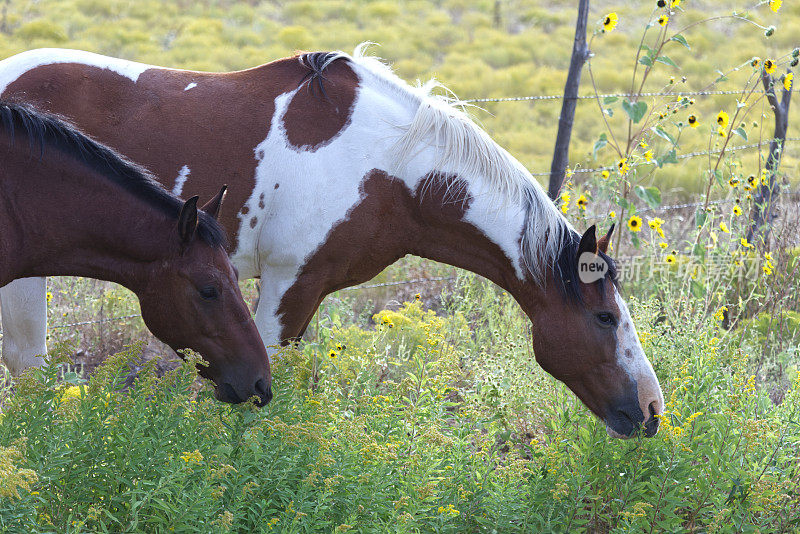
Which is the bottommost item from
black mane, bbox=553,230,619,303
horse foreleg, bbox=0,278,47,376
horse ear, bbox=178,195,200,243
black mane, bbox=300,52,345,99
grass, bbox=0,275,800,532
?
horse foreleg, bbox=0,278,47,376

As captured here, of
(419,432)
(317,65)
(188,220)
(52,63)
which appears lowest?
(419,432)

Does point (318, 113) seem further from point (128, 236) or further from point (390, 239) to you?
point (128, 236)

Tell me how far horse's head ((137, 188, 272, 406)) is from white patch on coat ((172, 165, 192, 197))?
2.31 feet

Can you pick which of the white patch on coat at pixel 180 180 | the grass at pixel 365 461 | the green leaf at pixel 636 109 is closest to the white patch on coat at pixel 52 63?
the white patch on coat at pixel 180 180

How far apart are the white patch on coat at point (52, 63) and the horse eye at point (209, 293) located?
1.24 metres

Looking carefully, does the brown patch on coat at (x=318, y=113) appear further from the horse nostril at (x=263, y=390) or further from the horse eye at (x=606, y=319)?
the horse eye at (x=606, y=319)

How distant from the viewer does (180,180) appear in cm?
317

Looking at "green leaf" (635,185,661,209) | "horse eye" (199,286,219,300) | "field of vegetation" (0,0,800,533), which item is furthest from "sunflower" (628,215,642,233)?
"horse eye" (199,286,219,300)

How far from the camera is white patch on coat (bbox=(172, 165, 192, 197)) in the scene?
3.16 metres

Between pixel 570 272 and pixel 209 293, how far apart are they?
140 cm

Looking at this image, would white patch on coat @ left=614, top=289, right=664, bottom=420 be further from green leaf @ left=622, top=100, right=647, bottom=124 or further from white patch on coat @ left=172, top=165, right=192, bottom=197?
white patch on coat @ left=172, top=165, right=192, bottom=197

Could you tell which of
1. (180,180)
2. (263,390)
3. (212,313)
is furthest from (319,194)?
(263,390)

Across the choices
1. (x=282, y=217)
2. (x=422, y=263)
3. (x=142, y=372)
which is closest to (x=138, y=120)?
(x=282, y=217)

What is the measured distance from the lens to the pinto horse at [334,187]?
3.12 metres
